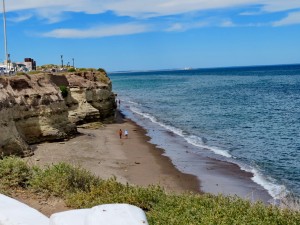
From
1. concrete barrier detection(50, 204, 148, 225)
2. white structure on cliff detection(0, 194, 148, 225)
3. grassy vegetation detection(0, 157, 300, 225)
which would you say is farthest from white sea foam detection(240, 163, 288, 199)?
concrete barrier detection(50, 204, 148, 225)

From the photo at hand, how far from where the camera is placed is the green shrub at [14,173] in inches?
428

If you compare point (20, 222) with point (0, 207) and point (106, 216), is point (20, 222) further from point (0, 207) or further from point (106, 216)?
point (106, 216)

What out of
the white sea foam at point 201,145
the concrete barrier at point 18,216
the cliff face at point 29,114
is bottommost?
the white sea foam at point 201,145

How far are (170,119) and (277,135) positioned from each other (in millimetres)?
17269

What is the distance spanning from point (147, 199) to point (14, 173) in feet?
12.3

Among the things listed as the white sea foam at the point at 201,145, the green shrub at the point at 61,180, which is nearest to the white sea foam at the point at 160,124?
the white sea foam at the point at 201,145

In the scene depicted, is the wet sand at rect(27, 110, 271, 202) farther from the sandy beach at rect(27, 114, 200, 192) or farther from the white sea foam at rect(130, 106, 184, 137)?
the white sea foam at rect(130, 106, 184, 137)

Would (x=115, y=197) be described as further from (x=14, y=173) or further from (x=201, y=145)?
(x=201, y=145)

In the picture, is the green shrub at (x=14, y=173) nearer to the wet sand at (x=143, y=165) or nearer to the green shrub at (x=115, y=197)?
the green shrub at (x=115, y=197)

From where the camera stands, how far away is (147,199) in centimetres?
1002

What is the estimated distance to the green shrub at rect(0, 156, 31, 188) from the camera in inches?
428

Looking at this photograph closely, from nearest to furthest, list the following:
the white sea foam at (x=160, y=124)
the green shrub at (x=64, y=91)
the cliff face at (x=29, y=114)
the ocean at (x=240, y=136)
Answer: the cliff face at (x=29, y=114) < the ocean at (x=240, y=136) < the green shrub at (x=64, y=91) < the white sea foam at (x=160, y=124)

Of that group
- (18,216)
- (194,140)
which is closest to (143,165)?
(194,140)

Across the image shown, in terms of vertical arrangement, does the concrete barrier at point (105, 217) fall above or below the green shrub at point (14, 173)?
above
